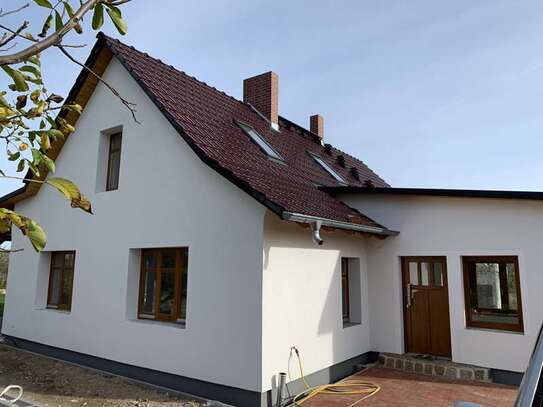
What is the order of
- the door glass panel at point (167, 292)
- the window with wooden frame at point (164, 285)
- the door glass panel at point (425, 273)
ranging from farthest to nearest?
the door glass panel at point (425, 273) → the door glass panel at point (167, 292) → the window with wooden frame at point (164, 285)

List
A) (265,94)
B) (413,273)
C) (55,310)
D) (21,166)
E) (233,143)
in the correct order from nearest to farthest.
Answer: (21,166)
(233,143)
(413,273)
(55,310)
(265,94)

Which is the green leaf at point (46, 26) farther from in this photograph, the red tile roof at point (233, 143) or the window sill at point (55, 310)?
the window sill at point (55, 310)

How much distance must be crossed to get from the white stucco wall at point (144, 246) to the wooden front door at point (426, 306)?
4.38m

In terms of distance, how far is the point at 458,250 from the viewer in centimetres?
830

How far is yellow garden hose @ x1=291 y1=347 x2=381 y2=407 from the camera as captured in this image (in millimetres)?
6629

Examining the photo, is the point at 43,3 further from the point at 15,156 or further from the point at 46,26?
the point at 15,156

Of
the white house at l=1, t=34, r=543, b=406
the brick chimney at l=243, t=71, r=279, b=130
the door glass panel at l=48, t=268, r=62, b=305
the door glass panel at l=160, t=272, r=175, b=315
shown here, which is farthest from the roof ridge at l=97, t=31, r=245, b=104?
the door glass panel at l=48, t=268, r=62, b=305

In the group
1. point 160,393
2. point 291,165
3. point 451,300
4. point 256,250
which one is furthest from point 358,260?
point 160,393

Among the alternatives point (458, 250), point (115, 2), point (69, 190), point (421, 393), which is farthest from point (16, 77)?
point (458, 250)

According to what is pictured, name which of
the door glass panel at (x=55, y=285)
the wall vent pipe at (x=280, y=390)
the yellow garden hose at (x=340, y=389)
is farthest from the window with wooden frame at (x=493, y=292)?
the door glass panel at (x=55, y=285)

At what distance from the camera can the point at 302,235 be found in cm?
717

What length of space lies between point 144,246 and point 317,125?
11.8 m

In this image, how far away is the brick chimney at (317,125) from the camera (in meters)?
17.8

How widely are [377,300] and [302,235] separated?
125 inches
